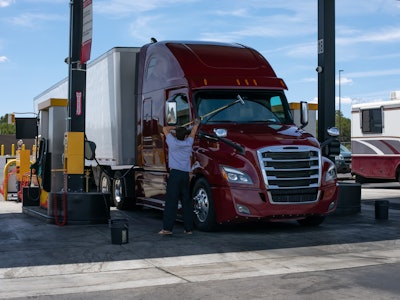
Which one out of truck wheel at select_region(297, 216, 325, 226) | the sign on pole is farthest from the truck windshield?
the sign on pole

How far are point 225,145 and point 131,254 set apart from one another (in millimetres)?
2735

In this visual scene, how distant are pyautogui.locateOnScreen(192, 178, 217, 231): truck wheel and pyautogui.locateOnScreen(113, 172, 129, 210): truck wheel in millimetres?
3698

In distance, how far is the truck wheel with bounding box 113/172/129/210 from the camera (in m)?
14.0

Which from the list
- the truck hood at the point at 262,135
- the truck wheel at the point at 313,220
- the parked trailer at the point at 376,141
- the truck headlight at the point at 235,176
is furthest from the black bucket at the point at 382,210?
Result: the parked trailer at the point at 376,141

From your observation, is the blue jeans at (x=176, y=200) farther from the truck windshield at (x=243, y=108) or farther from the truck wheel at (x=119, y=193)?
the truck wheel at (x=119, y=193)

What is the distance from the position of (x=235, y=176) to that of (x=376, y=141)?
13.3m

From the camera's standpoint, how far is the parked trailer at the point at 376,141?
69.3ft

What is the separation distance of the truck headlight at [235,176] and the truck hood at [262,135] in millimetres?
433

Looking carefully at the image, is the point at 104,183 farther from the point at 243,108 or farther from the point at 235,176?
the point at 235,176

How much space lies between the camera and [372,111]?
2198 cm

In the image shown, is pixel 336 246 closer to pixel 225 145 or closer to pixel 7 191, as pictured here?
pixel 225 145

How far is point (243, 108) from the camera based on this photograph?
36.3ft

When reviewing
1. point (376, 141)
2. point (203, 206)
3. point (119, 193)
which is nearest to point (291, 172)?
point (203, 206)

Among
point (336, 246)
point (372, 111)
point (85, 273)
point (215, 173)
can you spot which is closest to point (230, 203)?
point (215, 173)
